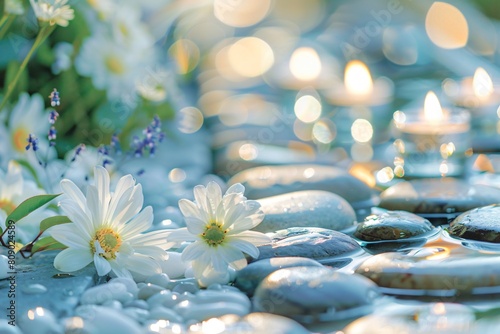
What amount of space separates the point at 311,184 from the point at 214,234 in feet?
1.86

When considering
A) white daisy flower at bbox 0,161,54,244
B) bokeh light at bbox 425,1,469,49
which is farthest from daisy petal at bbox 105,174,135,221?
bokeh light at bbox 425,1,469,49

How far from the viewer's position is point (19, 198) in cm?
136

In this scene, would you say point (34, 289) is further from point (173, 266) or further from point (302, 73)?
point (302, 73)

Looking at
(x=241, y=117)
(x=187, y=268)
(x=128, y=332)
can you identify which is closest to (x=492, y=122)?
(x=241, y=117)

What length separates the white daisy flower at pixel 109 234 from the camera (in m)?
1.12

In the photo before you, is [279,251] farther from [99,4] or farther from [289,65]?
[289,65]

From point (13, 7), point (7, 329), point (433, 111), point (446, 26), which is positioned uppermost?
point (446, 26)

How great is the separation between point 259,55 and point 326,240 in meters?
2.81

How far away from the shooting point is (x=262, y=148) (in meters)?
2.22

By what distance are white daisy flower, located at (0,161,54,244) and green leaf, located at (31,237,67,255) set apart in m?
0.06

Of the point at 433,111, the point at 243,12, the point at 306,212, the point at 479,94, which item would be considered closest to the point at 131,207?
the point at 306,212

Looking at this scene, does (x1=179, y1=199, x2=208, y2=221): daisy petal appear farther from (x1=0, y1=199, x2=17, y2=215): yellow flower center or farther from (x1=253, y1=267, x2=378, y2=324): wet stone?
(x1=0, y1=199, x2=17, y2=215): yellow flower center

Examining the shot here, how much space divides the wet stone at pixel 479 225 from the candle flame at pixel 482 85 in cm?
112

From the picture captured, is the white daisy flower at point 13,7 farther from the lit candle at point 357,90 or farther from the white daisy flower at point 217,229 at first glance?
the lit candle at point 357,90
